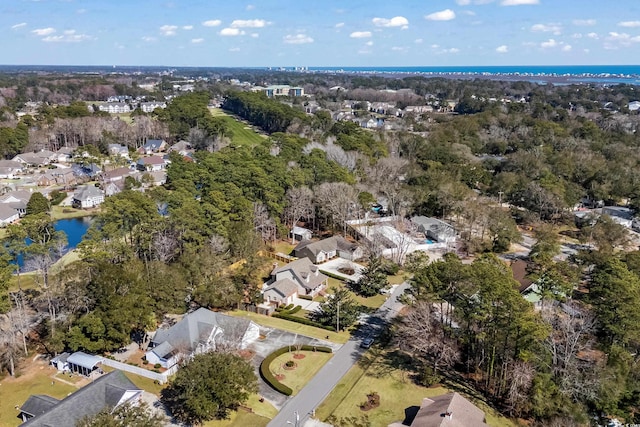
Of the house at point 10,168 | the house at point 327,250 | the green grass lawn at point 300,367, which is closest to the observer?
the green grass lawn at point 300,367

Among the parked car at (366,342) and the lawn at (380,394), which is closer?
the lawn at (380,394)

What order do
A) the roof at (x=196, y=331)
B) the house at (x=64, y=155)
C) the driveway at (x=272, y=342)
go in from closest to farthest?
the roof at (x=196, y=331) < the driveway at (x=272, y=342) < the house at (x=64, y=155)

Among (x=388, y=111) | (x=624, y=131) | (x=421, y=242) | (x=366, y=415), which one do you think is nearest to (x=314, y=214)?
(x=421, y=242)

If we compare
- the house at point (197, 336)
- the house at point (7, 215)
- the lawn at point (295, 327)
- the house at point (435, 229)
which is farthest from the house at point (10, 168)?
the house at point (435, 229)

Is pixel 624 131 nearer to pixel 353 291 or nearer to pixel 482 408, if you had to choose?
pixel 353 291

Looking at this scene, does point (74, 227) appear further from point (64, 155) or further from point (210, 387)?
point (210, 387)

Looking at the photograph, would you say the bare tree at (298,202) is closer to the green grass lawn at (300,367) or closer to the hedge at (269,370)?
the hedge at (269,370)
